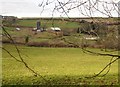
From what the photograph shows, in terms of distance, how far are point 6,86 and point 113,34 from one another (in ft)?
17.6

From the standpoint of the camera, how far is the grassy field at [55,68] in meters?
10.9

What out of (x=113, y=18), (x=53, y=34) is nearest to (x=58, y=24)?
(x=53, y=34)

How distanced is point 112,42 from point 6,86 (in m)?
5.27

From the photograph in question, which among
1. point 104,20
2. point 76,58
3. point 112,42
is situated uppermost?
point 104,20

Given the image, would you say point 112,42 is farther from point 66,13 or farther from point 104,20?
point 66,13

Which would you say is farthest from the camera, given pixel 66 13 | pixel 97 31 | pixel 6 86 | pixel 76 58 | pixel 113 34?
pixel 76 58

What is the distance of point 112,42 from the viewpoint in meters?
5.62

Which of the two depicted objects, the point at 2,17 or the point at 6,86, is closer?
the point at 2,17

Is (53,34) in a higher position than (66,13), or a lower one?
lower

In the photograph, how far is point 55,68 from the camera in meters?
17.6

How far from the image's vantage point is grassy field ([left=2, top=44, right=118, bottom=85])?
1085cm

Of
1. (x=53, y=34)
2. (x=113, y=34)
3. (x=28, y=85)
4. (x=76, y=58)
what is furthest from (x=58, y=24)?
(x=76, y=58)

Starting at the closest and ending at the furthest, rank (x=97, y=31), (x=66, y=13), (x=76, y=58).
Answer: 1. (x=66, y=13)
2. (x=97, y=31)
3. (x=76, y=58)

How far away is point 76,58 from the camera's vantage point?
24422 mm
